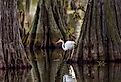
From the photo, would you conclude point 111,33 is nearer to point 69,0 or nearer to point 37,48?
point 37,48

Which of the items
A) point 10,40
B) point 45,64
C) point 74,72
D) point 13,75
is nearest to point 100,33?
point 74,72

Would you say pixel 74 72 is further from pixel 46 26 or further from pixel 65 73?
pixel 46 26

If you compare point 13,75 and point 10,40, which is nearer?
point 13,75

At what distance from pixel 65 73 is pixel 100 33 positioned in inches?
99.3

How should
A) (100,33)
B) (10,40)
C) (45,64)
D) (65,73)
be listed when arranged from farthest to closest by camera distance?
1. (45,64)
2. (100,33)
3. (10,40)
4. (65,73)

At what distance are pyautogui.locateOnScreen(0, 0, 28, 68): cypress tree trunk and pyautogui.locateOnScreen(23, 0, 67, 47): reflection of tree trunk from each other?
949cm

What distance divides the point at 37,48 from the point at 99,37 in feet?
29.9

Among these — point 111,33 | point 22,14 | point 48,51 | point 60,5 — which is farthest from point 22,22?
point 111,33

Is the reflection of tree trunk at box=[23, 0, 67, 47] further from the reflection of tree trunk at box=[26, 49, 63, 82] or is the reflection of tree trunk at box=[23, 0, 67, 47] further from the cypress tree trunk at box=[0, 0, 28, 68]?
the cypress tree trunk at box=[0, 0, 28, 68]

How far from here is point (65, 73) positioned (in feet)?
60.2

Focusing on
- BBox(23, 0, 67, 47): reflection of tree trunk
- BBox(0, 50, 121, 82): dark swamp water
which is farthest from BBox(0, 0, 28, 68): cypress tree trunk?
BBox(23, 0, 67, 47): reflection of tree trunk

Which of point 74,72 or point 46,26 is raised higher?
point 46,26

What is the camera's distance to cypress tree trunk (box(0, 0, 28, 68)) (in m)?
19.3

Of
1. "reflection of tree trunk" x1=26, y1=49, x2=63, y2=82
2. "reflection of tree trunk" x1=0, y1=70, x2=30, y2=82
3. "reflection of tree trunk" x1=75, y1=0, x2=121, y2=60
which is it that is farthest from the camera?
"reflection of tree trunk" x1=75, y1=0, x2=121, y2=60
